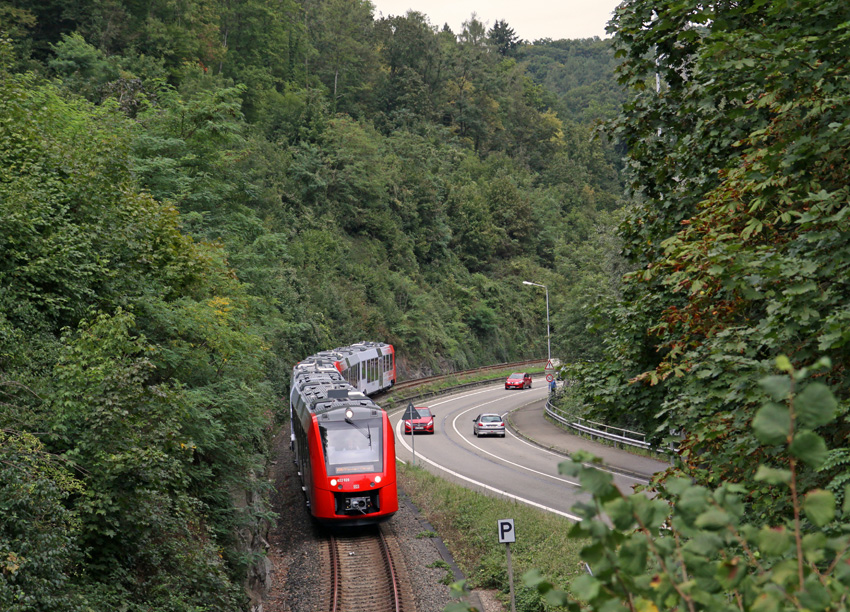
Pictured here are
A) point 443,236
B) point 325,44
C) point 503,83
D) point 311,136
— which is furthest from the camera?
point 503,83

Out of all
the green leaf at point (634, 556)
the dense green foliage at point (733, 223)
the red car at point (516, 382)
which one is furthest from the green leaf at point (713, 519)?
the red car at point (516, 382)

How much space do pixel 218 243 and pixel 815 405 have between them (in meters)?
19.0

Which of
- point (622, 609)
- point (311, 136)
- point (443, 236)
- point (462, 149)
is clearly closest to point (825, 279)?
point (622, 609)

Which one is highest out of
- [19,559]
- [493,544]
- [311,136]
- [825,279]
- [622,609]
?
[311,136]

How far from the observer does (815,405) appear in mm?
2363

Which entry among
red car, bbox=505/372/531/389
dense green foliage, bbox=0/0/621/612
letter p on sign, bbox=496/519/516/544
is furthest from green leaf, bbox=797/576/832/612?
red car, bbox=505/372/531/389

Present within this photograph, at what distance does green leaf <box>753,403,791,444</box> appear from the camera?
7.48 ft

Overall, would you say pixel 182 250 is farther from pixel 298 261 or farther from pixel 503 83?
pixel 503 83

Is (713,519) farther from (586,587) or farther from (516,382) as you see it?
(516,382)

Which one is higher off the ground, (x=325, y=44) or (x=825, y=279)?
(x=325, y=44)

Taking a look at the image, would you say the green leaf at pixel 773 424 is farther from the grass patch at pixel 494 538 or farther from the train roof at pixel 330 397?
the train roof at pixel 330 397

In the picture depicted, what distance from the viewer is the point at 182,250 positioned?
15.7m

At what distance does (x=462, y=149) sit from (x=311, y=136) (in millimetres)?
27996

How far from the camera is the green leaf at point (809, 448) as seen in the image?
2338 millimetres
